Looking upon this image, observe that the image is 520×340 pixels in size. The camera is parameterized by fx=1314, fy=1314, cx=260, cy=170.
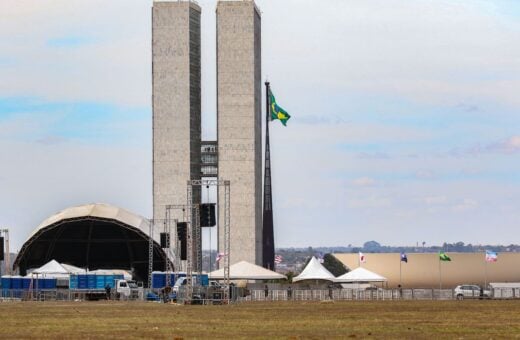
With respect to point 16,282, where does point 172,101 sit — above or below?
above

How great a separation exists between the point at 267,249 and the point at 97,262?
3561 centimetres

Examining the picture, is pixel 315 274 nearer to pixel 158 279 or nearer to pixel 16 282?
pixel 158 279

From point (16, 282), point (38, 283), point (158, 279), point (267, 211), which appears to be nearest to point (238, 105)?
point (267, 211)

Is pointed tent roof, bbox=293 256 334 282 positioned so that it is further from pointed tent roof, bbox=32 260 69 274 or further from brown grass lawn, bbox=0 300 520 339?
brown grass lawn, bbox=0 300 520 339

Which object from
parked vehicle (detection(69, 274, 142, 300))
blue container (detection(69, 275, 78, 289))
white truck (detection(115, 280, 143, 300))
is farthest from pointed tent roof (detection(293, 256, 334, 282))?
blue container (detection(69, 275, 78, 289))

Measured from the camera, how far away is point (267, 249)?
171 metres

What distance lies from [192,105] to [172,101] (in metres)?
2.91

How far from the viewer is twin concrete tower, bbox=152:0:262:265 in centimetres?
16612

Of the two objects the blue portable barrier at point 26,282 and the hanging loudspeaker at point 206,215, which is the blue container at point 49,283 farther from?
the hanging loudspeaker at point 206,215

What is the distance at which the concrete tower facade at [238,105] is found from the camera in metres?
166

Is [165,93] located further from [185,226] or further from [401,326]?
[401,326]

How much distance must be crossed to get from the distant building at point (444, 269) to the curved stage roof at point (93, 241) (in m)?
38.8

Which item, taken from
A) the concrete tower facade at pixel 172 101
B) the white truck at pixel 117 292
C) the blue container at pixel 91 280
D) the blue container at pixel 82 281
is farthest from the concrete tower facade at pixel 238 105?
the white truck at pixel 117 292

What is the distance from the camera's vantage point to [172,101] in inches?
6560
